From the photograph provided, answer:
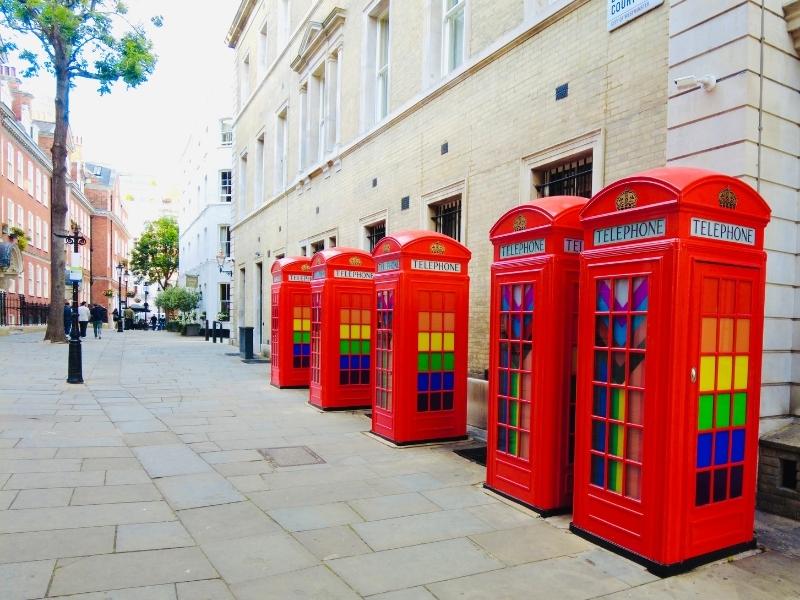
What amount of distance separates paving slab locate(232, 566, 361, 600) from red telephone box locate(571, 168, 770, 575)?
190 centimetres

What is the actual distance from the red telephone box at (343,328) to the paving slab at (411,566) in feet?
18.9

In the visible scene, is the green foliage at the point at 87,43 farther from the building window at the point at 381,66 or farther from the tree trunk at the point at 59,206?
the building window at the point at 381,66

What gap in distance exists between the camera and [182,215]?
2206 inches

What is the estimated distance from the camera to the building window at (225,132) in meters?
40.1

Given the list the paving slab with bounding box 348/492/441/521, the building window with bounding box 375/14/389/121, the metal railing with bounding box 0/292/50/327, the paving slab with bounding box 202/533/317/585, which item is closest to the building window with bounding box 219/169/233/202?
the metal railing with bounding box 0/292/50/327

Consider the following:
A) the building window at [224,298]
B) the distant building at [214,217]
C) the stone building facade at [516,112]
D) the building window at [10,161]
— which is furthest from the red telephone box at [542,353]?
the building window at [10,161]

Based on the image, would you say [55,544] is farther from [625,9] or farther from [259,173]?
[259,173]

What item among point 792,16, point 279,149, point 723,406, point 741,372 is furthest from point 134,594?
point 279,149

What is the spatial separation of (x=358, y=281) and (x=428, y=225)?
173 centimetres

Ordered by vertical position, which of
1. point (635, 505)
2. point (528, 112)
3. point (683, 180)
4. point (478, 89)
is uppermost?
point (478, 89)

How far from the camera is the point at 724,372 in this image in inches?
161

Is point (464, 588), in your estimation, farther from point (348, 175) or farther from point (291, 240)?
point (291, 240)

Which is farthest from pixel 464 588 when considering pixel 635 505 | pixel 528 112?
pixel 528 112

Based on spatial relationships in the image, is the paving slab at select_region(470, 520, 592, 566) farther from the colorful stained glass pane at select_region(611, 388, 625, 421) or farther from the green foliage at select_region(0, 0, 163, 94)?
the green foliage at select_region(0, 0, 163, 94)
